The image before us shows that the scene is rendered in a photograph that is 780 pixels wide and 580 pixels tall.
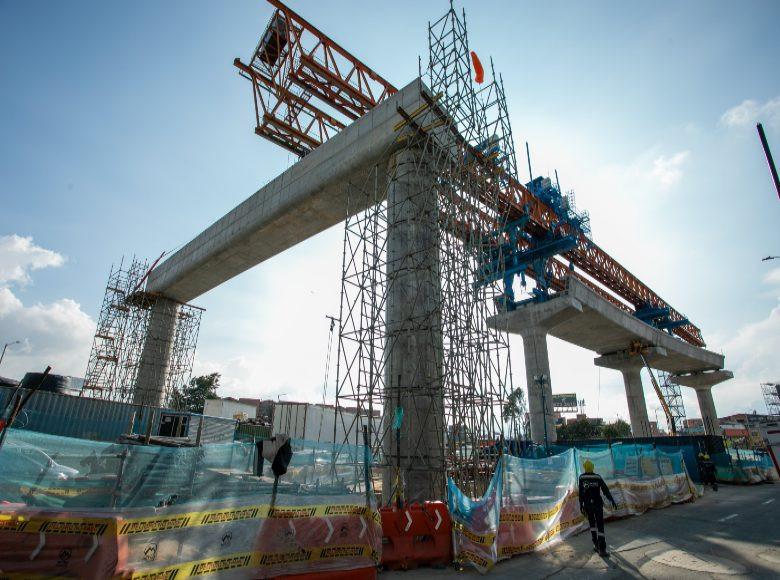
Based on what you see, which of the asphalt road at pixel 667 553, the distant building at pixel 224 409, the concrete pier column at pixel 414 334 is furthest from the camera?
the distant building at pixel 224 409

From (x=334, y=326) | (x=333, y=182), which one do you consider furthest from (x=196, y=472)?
(x=334, y=326)

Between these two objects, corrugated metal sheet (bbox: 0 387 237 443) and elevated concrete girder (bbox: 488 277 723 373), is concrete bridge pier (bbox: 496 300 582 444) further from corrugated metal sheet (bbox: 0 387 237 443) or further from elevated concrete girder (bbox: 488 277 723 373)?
corrugated metal sheet (bbox: 0 387 237 443)

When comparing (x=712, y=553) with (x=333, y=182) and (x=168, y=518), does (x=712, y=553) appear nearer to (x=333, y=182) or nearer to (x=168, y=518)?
(x=168, y=518)

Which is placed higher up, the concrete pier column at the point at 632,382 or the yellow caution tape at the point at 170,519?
the concrete pier column at the point at 632,382

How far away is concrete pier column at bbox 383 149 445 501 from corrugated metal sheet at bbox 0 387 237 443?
10.4 m

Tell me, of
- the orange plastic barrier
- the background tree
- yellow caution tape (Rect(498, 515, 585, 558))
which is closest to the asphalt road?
yellow caution tape (Rect(498, 515, 585, 558))

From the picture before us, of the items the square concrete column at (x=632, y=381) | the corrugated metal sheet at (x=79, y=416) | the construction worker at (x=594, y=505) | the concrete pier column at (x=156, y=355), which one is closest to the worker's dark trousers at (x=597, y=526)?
the construction worker at (x=594, y=505)

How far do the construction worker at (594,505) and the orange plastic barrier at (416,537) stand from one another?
278cm

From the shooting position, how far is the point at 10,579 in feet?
14.8

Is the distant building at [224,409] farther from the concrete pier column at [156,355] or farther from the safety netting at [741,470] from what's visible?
the safety netting at [741,470]

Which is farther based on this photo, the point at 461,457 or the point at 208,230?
the point at 208,230

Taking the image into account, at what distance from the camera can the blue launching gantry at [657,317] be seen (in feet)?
131

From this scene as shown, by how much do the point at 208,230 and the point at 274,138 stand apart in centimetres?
575

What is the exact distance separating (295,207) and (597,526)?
1444 centimetres
